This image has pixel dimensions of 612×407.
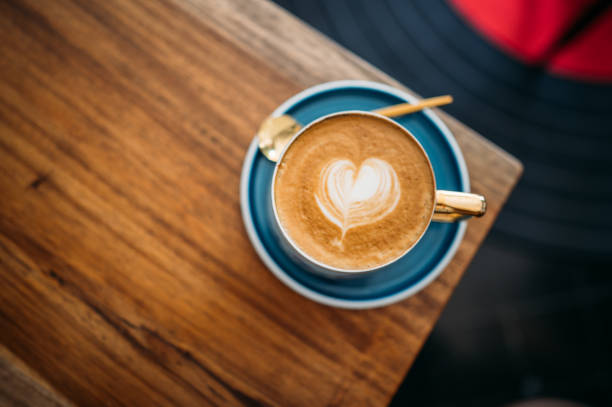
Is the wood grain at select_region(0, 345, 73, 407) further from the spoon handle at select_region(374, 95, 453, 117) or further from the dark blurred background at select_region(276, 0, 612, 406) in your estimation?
the dark blurred background at select_region(276, 0, 612, 406)

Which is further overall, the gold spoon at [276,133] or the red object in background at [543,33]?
the red object in background at [543,33]

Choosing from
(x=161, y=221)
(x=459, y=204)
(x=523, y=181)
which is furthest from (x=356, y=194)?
(x=523, y=181)

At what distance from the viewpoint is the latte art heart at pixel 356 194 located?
1.57 ft

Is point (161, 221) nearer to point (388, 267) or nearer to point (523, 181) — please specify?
point (388, 267)

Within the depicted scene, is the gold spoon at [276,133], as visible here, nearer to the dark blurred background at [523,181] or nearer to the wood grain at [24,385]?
the wood grain at [24,385]

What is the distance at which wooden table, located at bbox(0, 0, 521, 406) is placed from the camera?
1.83 feet

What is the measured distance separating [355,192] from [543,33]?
1231 mm

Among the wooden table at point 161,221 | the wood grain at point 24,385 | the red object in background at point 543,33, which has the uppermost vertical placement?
the red object in background at point 543,33

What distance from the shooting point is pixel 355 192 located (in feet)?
1.56

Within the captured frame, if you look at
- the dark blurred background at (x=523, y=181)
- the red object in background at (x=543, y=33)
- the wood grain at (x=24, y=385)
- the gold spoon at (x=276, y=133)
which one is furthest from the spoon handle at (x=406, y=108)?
the red object in background at (x=543, y=33)

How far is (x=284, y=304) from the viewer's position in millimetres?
566

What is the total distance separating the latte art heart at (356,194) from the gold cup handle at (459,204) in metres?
0.05

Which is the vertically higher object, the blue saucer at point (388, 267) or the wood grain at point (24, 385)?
the blue saucer at point (388, 267)

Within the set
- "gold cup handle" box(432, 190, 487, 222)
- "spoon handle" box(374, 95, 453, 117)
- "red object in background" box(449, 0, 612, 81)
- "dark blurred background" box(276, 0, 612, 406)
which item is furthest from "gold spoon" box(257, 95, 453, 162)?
"red object in background" box(449, 0, 612, 81)
